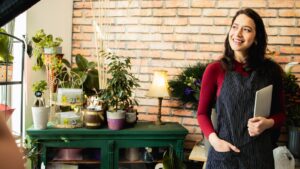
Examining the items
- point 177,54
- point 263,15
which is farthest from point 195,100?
point 263,15

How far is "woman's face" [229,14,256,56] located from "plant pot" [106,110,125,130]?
1051mm

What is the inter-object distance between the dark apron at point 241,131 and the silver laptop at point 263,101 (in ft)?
0.17

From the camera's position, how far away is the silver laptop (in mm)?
1254

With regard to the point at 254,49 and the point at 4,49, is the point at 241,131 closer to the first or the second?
the point at 254,49

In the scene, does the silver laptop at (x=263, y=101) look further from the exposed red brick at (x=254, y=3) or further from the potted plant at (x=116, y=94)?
the exposed red brick at (x=254, y=3)

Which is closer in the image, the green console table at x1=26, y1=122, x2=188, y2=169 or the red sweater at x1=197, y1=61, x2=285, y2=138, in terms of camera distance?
the red sweater at x1=197, y1=61, x2=285, y2=138

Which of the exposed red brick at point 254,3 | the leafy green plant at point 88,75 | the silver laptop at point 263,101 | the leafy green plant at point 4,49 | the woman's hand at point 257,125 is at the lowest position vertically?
the woman's hand at point 257,125

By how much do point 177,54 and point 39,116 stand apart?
1232 millimetres

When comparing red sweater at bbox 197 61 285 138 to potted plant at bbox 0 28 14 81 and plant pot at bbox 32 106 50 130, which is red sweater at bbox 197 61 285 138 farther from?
plant pot at bbox 32 106 50 130

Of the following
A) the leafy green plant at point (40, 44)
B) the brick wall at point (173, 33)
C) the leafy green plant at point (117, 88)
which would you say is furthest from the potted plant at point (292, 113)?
the leafy green plant at point (40, 44)

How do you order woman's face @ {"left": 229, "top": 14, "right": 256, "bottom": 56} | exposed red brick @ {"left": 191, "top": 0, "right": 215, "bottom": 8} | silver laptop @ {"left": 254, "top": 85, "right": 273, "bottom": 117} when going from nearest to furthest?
silver laptop @ {"left": 254, "top": 85, "right": 273, "bottom": 117} < woman's face @ {"left": 229, "top": 14, "right": 256, "bottom": 56} < exposed red brick @ {"left": 191, "top": 0, "right": 215, "bottom": 8}

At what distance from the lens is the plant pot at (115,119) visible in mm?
Result: 2146

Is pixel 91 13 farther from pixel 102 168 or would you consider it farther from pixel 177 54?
pixel 102 168

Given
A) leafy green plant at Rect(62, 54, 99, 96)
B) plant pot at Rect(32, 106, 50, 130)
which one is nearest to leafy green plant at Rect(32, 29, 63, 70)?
leafy green plant at Rect(62, 54, 99, 96)
